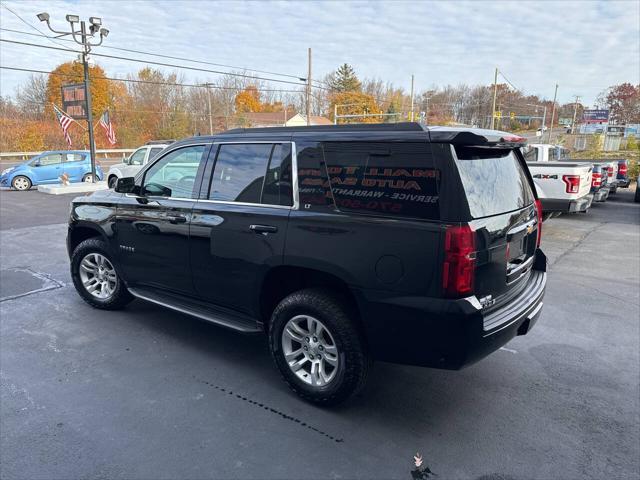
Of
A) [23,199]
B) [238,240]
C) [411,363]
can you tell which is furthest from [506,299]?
[23,199]

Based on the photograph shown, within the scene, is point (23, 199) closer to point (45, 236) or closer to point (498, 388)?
point (45, 236)

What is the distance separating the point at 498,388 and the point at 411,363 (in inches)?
44.7

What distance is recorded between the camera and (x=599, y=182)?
1304cm

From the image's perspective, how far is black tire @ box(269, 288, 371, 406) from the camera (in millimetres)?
2947

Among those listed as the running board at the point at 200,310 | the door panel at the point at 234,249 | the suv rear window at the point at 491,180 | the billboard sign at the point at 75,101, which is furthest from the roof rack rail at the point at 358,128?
the billboard sign at the point at 75,101

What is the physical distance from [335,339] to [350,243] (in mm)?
667

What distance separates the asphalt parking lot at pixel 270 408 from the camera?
8.57 ft

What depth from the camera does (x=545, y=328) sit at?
464 cm

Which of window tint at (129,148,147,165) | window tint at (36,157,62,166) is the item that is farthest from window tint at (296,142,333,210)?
window tint at (36,157,62,166)

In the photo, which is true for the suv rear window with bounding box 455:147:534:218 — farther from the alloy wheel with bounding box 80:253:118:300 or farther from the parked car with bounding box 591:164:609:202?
the parked car with bounding box 591:164:609:202

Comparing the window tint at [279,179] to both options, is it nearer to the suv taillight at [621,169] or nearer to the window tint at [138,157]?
the window tint at [138,157]

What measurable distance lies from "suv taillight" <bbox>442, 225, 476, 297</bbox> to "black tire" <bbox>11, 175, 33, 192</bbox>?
62.4ft

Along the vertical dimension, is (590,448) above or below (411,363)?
below

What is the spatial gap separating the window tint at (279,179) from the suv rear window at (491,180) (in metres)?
1.19
